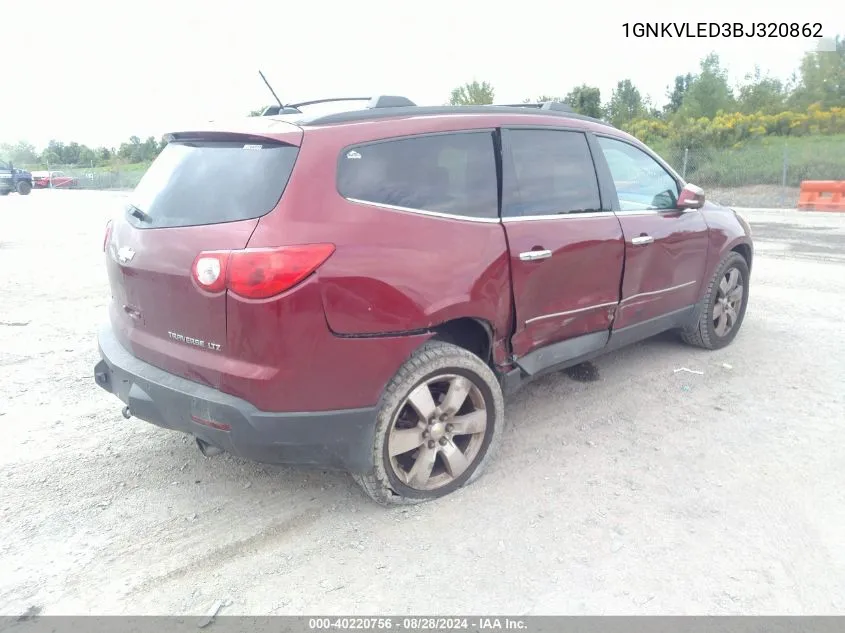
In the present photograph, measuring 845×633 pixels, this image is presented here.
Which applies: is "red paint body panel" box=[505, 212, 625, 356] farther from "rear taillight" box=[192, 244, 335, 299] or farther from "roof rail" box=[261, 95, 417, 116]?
"rear taillight" box=[192, 244, 335, 299]

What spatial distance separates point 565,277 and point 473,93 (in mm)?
44472

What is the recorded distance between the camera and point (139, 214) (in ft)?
10.6

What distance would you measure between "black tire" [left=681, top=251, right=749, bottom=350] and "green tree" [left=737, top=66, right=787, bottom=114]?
129 feet

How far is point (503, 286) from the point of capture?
11.1 feet

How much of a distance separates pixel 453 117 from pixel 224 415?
185 cm

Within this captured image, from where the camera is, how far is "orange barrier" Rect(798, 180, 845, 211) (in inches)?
699

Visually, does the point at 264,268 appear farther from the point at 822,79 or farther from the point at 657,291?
the point at 822,79

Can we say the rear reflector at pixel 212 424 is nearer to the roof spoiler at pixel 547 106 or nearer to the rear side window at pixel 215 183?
the rear side window at pixel 215 183


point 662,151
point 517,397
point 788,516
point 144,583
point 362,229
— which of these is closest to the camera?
point 144,583

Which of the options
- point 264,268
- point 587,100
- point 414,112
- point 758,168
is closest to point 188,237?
point 264,268

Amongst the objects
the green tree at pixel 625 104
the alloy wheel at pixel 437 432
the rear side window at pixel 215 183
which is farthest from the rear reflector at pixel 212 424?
the green tree at pixel 625 104

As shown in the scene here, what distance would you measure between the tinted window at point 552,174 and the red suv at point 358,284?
15 mm

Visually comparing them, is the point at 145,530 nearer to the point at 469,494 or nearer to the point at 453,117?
the point at 469,494

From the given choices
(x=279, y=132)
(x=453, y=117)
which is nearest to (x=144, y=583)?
(x=279, y=132)
